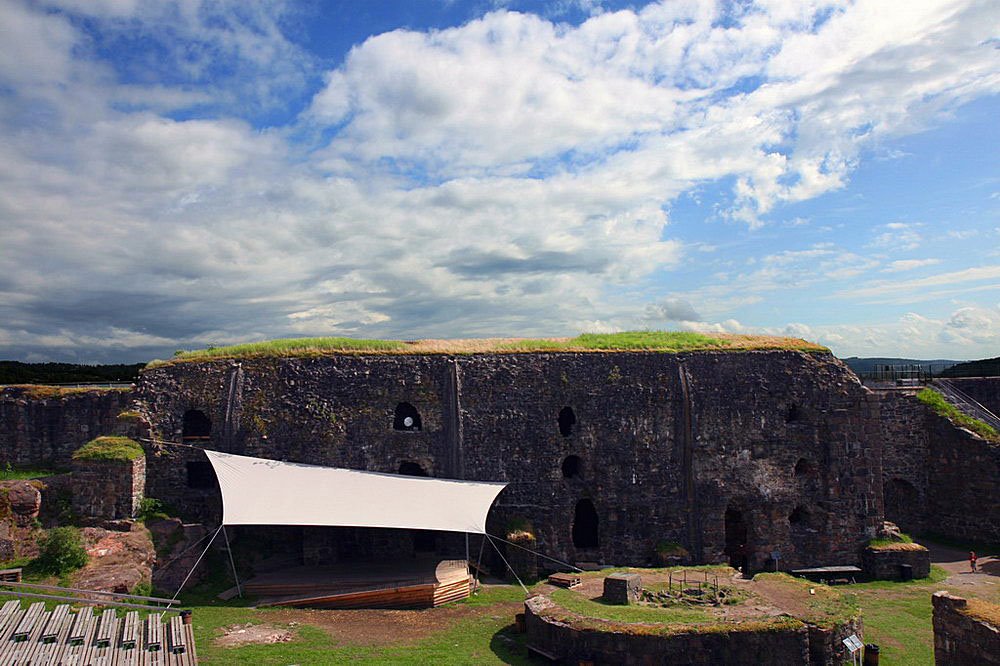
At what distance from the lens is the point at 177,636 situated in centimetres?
1232

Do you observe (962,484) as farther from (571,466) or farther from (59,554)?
(59,554)

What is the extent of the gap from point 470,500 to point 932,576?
1382 cm

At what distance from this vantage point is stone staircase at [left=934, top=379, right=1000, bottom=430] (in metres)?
24.9

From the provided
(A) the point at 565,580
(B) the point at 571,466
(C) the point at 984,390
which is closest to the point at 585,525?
(B) the point at 571,466

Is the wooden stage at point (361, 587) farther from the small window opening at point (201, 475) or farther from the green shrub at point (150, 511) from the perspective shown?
the small window opening at point (201, 475)

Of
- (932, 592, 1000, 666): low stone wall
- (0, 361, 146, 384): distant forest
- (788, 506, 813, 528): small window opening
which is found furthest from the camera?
(0, 361, 146, 384): distant forest

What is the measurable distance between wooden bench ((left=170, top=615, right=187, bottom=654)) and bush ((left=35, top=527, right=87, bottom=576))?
3.68m

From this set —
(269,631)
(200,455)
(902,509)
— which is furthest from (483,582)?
(902,509)

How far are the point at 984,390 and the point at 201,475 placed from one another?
2972 cm

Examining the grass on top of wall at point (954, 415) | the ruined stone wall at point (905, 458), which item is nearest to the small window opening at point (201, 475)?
the ruined stone wall at point (905, 458)

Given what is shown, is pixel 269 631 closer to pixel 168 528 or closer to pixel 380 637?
pixel 380 637

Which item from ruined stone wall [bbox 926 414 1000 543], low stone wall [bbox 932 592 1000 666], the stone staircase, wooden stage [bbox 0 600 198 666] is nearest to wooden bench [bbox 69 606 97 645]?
wooden stage [bbox 0 600 198 666]

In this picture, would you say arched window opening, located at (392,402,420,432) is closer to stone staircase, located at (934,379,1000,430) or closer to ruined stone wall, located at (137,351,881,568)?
ruined stone wall, located at (137,351,881,568)

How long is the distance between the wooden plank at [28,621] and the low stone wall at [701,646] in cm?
950
